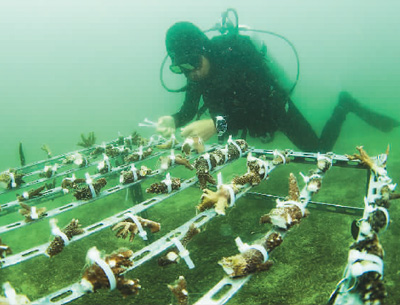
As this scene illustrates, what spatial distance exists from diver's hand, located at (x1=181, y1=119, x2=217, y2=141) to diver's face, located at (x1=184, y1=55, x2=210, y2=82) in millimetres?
1307

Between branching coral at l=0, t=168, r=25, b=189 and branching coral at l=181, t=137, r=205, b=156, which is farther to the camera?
branching coral at l=181, t=137, r=205, b=156

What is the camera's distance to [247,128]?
6.64m

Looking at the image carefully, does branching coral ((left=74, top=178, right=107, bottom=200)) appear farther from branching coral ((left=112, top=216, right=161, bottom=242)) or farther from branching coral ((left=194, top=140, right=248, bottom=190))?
branching coral ((left=194, top=140, right=248, bottom=190))

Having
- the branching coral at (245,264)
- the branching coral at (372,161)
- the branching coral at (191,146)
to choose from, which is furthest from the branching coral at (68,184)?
the branching coral at (372,161)

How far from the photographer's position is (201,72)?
18.7 feet

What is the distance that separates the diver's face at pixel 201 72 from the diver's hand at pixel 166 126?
1.20 metres

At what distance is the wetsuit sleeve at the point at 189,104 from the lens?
6156 mm

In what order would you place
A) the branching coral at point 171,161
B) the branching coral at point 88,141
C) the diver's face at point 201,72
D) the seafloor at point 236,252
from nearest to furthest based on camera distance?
1. the seafloor at point 236,252
2. the branching coral at point 171,161
3. the diver's face at point 201,72
4. the branching coral at point 88,141

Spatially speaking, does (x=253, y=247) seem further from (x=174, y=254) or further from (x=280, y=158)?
(x=280, y=158)

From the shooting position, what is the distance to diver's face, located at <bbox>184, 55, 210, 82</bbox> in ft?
18.3

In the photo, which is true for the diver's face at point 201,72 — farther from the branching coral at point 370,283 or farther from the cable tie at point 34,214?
the branching coral at point 370,283

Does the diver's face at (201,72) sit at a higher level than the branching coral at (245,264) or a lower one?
higher

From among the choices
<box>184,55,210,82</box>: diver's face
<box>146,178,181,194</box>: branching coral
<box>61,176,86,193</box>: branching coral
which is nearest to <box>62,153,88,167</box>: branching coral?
<box>61,176,86,193</box>: branching coral

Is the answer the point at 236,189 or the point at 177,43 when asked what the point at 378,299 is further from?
the point at 177,43
